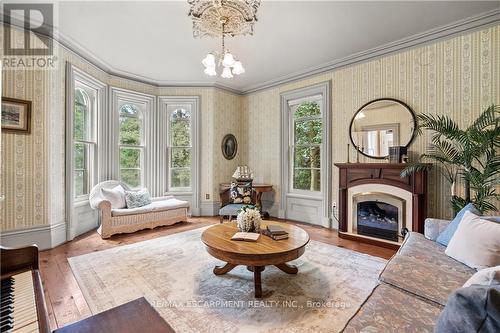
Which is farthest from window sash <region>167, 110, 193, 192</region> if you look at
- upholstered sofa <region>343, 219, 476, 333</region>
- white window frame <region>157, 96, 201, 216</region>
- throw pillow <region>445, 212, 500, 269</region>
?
throw pillow <region>445, 212, 500, 269</region>

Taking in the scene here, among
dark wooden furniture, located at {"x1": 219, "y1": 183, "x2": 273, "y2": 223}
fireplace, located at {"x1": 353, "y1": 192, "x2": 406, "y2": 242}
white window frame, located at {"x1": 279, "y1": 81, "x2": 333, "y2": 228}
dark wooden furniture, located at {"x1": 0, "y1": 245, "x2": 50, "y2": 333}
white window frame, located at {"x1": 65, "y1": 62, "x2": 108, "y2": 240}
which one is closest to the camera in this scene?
dark wooden furniture, located at {"x1": 0, "y1": 245, "x2": 50, "y2": 333}

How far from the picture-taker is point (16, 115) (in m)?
2.96

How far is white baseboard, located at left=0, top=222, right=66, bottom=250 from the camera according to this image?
2.94m

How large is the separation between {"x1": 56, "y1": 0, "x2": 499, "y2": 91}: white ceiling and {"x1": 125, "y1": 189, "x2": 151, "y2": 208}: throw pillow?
225cm

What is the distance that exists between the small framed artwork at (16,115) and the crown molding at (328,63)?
933mm

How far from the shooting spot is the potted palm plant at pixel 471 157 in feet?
8.45

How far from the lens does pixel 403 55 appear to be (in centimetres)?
349

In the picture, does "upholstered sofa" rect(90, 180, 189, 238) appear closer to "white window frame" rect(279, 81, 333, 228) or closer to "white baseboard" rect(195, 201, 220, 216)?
"white baseboard" rect(195, 201, 220, 216)

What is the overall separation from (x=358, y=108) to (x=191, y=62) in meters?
2.90

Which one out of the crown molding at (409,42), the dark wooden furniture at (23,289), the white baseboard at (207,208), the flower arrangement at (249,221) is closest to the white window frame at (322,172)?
the crown molding at (409,42)

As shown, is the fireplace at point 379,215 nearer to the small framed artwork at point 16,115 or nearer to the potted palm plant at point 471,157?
the potted palm plant at point 471,157

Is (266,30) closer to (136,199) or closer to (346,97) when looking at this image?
(346,97)

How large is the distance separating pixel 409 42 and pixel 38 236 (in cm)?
562

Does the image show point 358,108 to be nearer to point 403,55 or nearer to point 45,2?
point 403,55
